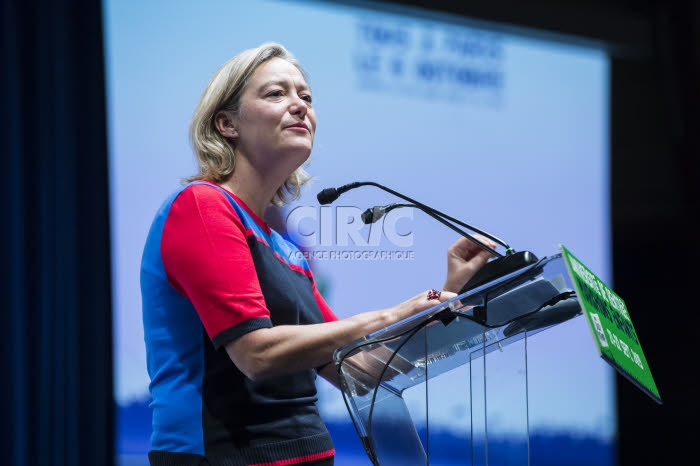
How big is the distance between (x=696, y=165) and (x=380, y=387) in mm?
3243

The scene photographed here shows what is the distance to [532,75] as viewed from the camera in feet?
10.8

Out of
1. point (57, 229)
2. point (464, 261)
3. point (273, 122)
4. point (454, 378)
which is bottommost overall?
point (454, 378)

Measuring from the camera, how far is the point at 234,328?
117cm

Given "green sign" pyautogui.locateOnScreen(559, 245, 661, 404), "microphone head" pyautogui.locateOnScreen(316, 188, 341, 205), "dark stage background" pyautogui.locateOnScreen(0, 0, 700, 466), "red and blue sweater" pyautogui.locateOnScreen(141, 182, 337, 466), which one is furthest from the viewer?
"dark stage background" pyautogui.locateOnScreen(0, 0, 700, 466)

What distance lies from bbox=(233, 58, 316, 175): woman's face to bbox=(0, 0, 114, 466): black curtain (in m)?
1.41

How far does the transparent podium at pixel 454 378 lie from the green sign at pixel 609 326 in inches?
2.3

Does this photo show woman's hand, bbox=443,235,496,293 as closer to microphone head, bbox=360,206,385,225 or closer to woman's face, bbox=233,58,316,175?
microphone head, bbox=360,206,385,225

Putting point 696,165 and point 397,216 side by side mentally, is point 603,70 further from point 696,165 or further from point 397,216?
point 397,216

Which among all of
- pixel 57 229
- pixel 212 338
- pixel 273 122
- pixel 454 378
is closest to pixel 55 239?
pixel 57 229

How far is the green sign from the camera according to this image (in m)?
0.90

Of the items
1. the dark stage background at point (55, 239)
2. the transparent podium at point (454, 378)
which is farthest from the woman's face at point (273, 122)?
the dark stage background at point (55, 239)

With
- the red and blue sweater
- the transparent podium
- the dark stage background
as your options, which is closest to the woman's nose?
the red and blue sweater

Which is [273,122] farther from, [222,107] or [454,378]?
[454,378]

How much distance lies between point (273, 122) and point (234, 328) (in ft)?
1.61
